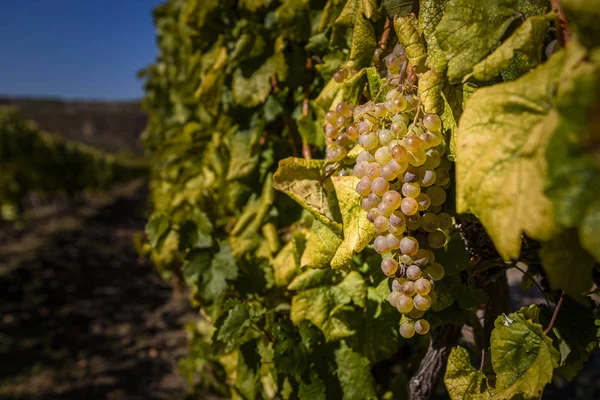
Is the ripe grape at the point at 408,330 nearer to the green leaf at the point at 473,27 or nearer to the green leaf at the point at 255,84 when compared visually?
the green leaf at the point at 473,27

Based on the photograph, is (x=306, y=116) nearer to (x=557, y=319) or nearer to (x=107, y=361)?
(x=557, y=319)

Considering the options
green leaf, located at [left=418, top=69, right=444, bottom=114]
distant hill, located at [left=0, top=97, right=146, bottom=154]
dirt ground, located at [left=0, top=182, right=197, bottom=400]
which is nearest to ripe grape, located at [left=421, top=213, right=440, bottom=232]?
green leaf, located at [left=418, top=69, right=444, bottom=114]

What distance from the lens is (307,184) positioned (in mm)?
1150

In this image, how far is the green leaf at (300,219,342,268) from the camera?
1032 mm

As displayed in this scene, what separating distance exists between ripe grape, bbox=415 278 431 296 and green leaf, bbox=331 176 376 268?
134 millimetres

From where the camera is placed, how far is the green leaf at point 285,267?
57.6 inches

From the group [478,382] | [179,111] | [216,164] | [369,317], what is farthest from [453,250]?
[179,111]

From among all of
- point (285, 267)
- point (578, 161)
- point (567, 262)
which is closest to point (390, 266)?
point (567, 262)

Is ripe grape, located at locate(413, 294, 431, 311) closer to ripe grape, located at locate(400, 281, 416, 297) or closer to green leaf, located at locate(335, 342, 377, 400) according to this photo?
ripe grape, located at locate(400, 281, 416, 297)

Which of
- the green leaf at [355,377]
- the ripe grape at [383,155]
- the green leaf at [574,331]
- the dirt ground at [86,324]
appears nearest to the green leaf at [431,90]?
the ripe grape at [383,155]

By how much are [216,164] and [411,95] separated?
136 cm

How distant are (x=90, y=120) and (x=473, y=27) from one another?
189 feet

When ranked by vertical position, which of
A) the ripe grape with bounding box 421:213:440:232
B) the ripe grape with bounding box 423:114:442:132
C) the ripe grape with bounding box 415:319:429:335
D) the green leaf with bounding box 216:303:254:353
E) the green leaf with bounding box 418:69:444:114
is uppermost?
A: the green leaf with bounding box 418:69:444:114

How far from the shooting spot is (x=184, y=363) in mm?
3113
